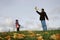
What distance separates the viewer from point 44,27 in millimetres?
19781

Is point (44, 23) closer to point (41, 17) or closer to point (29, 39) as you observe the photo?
point (41, 17)

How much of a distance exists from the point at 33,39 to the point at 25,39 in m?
0.36

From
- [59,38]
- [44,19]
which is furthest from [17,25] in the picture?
[59,38]

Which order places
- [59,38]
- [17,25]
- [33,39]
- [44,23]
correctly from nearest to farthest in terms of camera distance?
1. [59,38]
2. [33,39]
3. [44,23]
4. [17,25]

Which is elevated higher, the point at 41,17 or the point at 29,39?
the point at 41,17

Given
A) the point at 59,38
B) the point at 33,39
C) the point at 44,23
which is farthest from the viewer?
the point at 44,23

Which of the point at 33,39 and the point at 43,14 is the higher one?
the point at 43,14

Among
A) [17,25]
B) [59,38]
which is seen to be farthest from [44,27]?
[59,38]

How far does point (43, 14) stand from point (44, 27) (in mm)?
1334

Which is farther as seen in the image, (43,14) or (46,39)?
(43,14)

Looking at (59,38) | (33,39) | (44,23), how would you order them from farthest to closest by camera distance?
(44,23)
(33,39)
(59,38)

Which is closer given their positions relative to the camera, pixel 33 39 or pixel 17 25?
pixel 33 39

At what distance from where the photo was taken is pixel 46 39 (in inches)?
334

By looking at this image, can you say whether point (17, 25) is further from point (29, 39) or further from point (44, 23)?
point (29, 39)
